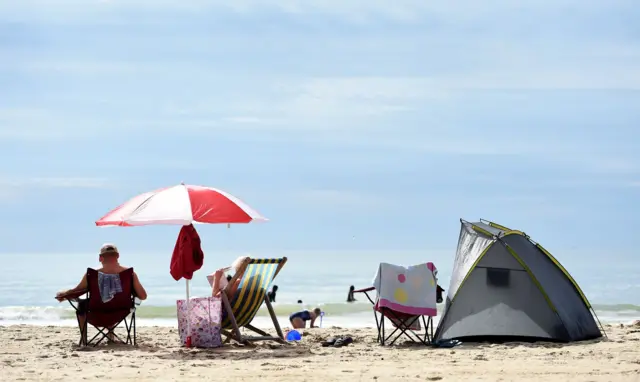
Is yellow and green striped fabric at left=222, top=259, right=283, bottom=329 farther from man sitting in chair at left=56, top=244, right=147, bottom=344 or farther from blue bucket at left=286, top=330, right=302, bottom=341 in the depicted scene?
blue bucket at left=286, top=330, right=302, bottom=341

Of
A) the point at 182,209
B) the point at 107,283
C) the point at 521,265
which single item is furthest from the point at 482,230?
the point at 107,283

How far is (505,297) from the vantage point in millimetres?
9359

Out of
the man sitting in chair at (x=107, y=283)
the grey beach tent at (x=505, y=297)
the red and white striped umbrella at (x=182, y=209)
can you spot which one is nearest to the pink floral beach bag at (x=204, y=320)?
the man sitting in chair at (x=107, y=283)

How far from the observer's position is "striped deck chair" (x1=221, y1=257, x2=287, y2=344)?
8.94m

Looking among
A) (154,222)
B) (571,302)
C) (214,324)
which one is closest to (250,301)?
(214,324)

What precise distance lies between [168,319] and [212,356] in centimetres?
963

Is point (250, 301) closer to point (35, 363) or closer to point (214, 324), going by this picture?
point (214, 324)

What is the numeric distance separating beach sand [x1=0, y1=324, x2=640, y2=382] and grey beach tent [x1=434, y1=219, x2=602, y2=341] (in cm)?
30

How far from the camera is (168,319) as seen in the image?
17766 millimetres

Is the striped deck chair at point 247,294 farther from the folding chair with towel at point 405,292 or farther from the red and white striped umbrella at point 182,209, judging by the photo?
the folding chair with towel at point 405,292

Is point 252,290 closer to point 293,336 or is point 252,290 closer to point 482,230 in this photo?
point 293,336

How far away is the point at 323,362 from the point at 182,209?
2.04 meters

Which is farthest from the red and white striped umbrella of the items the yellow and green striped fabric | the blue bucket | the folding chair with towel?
the blue bucket

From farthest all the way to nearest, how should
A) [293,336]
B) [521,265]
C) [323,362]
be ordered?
[293,336], [521,265], [323,362]
